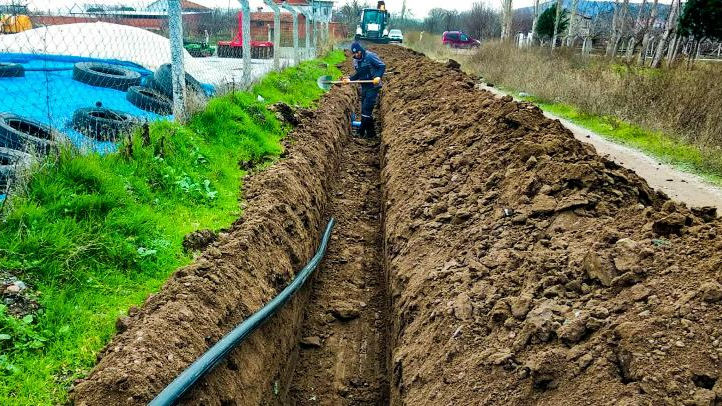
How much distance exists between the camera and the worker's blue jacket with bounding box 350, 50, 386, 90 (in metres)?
11.8

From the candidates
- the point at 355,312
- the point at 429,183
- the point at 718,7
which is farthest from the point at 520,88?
the point at 355,312

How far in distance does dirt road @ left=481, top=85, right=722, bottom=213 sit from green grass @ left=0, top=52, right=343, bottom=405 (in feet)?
16.5

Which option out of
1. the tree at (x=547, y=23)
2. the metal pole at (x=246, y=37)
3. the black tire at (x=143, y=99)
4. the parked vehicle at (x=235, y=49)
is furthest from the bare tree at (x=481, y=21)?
the black tire at (x=143, y=99)

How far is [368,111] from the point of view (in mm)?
12234

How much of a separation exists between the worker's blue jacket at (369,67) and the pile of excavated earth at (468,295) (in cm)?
518

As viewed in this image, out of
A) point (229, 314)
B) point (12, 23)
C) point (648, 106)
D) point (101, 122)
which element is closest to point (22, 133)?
point (101, 122)

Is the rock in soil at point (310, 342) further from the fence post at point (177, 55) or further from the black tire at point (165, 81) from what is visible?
the black tire at point (165, 81)

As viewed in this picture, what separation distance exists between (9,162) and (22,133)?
35 centimetres

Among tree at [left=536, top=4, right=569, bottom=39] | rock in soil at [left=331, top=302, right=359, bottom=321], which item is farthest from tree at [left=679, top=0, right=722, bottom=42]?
tree at [left=536, top=4, right=569, bottom=39]

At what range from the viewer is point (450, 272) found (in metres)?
4.04

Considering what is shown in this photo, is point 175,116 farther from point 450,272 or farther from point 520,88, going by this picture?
point 520,88

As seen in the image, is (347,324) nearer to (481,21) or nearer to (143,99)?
(143,99)

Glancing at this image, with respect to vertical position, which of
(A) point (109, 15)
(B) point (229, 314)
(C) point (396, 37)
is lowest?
(B) point (229, 314)

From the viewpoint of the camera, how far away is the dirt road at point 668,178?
577cm
